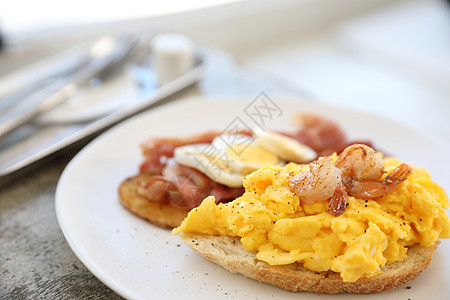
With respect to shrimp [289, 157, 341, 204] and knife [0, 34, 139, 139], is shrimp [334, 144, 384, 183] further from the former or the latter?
knife [0, 34, 139, 139]

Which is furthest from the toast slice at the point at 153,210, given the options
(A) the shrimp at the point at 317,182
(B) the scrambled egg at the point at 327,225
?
(A) the shrimp at the point at 317,182

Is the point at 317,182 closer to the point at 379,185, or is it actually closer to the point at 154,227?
the point at 379,185

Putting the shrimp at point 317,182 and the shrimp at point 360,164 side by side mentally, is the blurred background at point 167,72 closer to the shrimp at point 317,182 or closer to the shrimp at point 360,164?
the shrimp at point 360,164

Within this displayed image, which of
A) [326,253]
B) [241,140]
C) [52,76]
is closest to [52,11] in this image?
[52,76]

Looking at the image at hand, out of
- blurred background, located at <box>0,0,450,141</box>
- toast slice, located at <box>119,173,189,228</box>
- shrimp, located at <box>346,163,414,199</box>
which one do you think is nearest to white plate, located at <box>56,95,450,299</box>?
toast slice, located at <box>119,173,189,228</box>

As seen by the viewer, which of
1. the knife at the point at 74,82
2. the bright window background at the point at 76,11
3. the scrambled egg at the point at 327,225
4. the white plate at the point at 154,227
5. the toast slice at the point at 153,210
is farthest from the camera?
the bright window background at the point at 76,11

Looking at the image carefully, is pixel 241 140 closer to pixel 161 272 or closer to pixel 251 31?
pixel 161 272

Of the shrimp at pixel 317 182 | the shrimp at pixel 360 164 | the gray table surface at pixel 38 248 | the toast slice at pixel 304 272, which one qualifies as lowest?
the gray table surface at pixel 38 248
